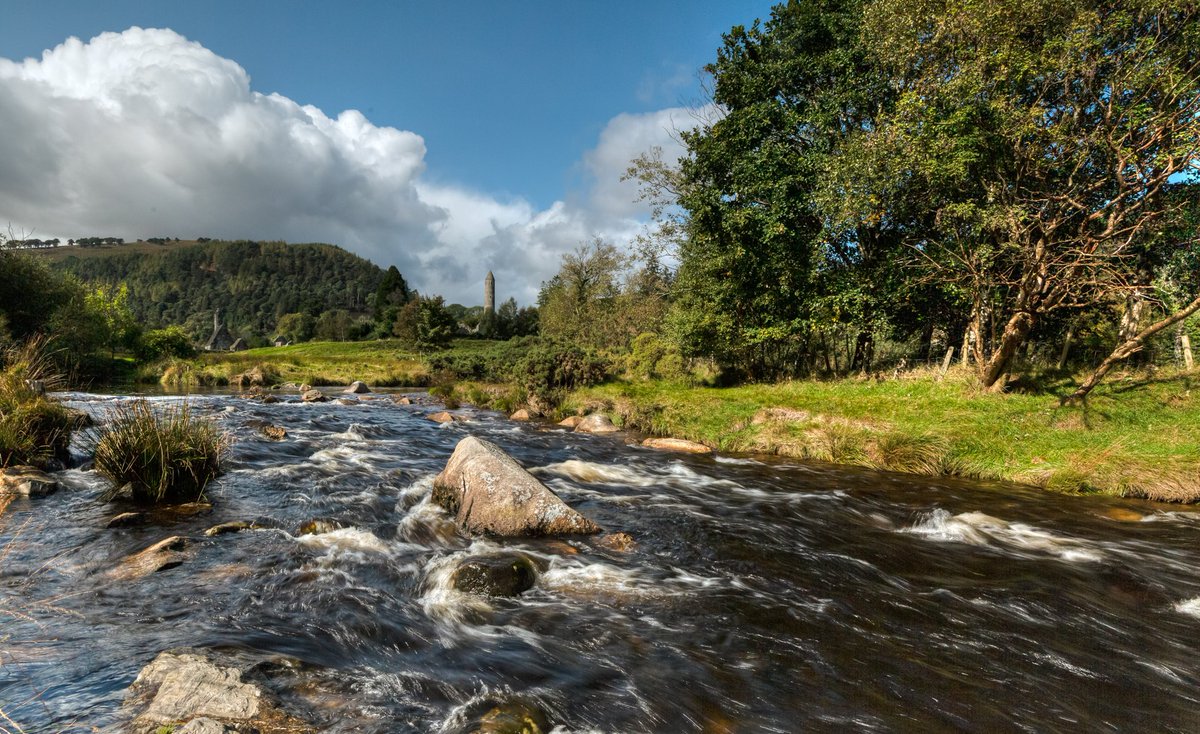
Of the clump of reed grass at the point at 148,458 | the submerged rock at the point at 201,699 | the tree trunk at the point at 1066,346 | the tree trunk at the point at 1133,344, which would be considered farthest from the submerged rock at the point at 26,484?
the tree trunk at the point at 1066,346

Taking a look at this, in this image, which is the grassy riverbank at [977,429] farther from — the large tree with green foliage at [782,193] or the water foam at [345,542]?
the water foam at [345,542]

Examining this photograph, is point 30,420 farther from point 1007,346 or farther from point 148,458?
point 1007,346

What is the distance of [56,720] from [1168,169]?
2178cm

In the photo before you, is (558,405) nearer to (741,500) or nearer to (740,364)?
(740,364)

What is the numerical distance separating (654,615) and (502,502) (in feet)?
11.1

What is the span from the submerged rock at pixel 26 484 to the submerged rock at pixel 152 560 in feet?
12.9

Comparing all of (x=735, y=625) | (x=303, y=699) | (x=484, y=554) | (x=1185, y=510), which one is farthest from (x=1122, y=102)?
(x=303, y=699)

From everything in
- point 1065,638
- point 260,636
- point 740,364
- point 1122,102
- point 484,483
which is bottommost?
point 1065,638

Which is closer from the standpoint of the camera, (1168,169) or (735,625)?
(735,625)

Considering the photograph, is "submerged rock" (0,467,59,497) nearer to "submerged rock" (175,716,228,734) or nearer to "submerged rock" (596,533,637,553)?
"submerged rock" (175,716,228,734)

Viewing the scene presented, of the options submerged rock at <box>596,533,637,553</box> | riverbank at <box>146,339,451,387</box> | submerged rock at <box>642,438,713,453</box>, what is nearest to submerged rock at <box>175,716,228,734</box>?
submerged rock at <box>596,533,637,553</box>

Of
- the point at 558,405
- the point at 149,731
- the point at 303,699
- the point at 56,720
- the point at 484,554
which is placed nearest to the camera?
the point at 149,731

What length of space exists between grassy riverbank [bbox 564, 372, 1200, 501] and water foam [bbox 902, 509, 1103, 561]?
3.93 meters

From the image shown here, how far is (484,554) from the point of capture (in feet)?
23.5
